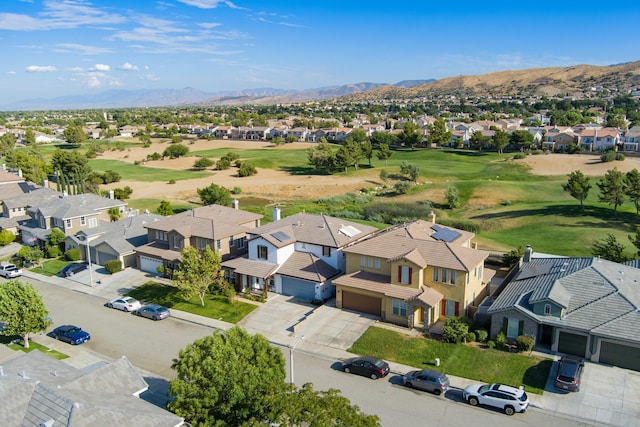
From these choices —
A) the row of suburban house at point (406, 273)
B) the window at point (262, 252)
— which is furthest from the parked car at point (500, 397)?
the window at point (262, 252)

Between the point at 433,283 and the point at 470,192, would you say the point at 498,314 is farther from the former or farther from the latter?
the point at 470,192

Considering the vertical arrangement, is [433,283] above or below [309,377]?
above

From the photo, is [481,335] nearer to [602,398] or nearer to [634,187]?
[602,398]

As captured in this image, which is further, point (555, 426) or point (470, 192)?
point (470, 192)

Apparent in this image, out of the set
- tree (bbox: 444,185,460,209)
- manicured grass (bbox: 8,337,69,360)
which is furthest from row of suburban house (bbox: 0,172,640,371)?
tree (bbox: 444,185,460,209)

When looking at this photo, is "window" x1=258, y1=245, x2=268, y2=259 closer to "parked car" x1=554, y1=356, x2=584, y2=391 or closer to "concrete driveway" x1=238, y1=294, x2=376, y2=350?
"concrete driveway" x1=238, y1=294, x2=376, y2=350

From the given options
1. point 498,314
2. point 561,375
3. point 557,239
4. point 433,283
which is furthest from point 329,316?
point 557,239

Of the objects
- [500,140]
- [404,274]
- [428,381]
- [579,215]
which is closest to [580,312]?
[428,381]
